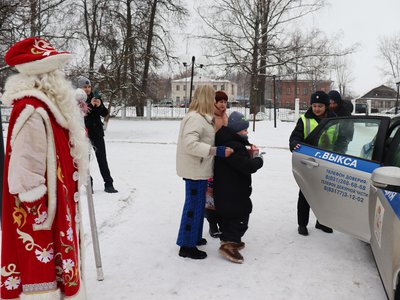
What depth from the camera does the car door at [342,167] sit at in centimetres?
355

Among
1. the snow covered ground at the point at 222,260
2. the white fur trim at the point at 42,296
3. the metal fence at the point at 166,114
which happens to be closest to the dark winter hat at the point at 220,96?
the snow covered ground at the point at 222,260

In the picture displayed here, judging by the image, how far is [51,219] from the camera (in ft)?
7.70

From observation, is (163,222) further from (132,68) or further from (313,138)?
(132,68)

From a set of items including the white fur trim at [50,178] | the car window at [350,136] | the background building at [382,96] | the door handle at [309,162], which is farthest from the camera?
the background building at [382,96]

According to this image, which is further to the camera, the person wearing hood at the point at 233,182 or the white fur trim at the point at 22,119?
the person wearing hood at the point at 233,182

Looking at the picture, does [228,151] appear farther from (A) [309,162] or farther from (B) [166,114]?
(B) [166,114]

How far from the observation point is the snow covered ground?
3403mm

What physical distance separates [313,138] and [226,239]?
1.52m

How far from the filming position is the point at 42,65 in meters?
2.36

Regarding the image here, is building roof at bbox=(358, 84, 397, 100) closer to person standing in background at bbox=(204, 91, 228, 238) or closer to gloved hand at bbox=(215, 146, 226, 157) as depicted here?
person standing in background at bbox=(204, 91, 228, 238)

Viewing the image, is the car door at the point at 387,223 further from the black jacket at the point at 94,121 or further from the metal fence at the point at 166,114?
the metal fence at the point at 166,114

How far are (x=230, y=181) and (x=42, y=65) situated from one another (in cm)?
215

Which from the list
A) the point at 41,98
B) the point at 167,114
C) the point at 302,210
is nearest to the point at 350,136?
the point at 302,210

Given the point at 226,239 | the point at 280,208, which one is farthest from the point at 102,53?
the point at 226,239
